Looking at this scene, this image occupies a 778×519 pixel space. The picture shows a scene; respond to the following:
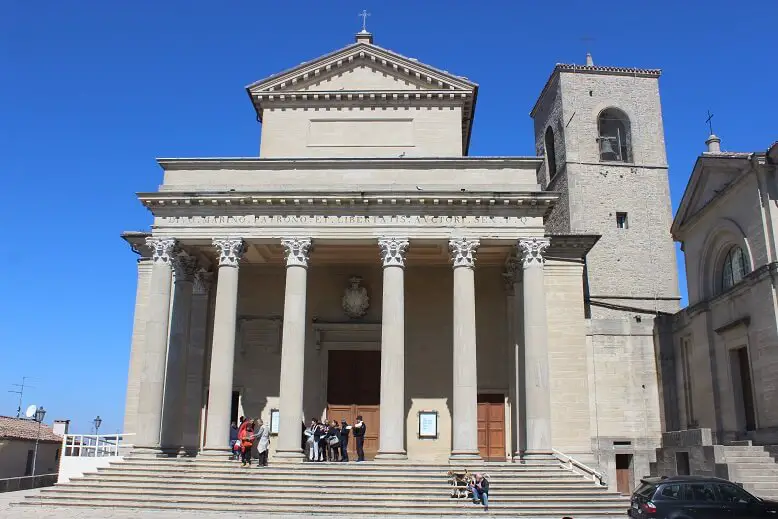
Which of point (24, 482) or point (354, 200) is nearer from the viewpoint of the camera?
point (354, 200)

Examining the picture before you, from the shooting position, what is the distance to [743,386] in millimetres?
24406

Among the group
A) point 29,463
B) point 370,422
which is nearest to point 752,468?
point 370,422

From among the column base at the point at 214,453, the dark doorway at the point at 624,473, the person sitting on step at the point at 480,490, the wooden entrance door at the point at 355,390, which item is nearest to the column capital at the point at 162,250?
the column base at the point at 214,453

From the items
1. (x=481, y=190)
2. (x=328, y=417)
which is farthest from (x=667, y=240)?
(x=328, y=417)

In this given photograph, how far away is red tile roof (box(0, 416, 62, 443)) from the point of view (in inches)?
1444

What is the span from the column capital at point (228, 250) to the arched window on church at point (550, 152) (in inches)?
986

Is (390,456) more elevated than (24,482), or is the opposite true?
(390,456)

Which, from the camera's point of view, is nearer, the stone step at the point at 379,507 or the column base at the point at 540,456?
Answer: the stone step at the point at 379,507

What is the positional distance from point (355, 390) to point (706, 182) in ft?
51.6

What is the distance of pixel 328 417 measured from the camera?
1082 inches

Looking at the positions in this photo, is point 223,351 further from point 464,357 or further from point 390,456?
Answer: point 464,357

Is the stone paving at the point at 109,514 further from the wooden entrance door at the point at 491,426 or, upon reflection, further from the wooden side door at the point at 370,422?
the wooden side door at the point at 370,422

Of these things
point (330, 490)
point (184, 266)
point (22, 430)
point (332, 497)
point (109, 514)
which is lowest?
point (109, 514)

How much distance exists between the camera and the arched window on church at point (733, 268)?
81.3 feet
